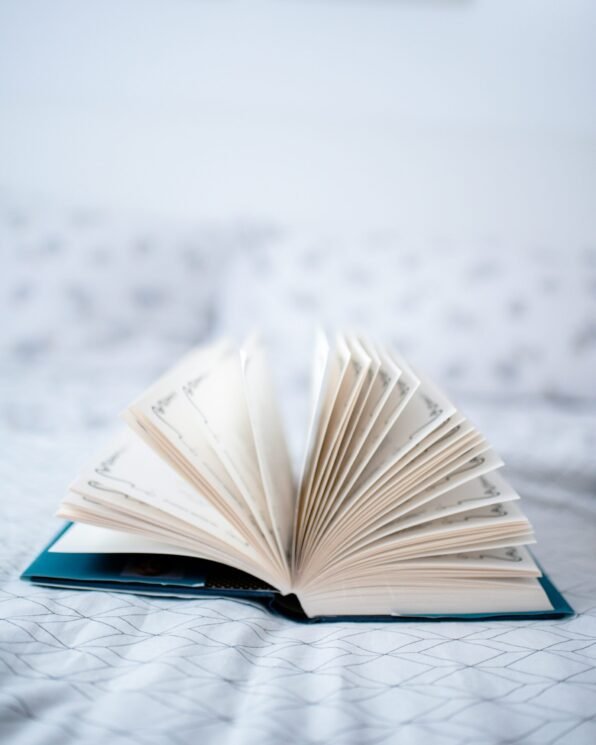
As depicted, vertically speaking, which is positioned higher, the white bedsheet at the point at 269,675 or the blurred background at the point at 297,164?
the blurred background at the point at 297,164

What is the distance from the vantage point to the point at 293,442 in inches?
36.9

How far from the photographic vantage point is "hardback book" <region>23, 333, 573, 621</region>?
18.0 inches

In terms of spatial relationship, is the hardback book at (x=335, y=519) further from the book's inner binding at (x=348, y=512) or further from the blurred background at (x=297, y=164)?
the blurred background at (x=297, y=164)

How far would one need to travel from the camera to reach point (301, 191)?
Answer: 1.76 metres

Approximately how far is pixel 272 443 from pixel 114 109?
4.89 feet

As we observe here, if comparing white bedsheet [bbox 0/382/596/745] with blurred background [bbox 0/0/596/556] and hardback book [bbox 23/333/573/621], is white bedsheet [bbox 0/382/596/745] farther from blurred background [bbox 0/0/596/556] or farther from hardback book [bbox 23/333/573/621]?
blurred background [bbox 0/0/596/556]

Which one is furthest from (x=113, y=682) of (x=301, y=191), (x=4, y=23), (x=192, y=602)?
(x=4, y=23)

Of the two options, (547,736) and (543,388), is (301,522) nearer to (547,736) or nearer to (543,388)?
(547,736)

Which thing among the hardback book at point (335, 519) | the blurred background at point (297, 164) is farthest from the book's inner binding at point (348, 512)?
the blurred background at point (297, 164)

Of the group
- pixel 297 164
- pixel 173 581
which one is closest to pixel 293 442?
pixel 173 581

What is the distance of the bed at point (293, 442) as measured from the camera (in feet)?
1.11

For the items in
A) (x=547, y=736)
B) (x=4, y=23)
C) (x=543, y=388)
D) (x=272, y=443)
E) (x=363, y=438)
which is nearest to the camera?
(x=547, y=736)

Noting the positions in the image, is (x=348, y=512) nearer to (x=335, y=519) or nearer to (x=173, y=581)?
(x=335, y=519)

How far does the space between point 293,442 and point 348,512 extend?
1.58 feet
